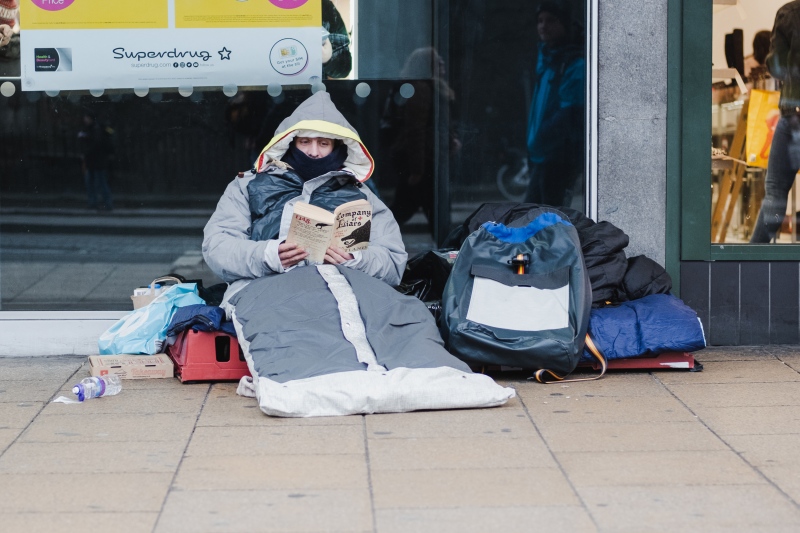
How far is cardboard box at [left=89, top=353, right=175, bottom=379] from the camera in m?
5.29

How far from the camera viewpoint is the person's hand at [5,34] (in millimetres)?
5918

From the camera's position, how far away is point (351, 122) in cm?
616

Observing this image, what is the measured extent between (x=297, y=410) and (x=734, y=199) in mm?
3026

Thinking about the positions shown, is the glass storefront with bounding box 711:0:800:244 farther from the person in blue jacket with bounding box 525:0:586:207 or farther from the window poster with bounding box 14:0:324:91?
the window poster with bounding box 14:0:324:91

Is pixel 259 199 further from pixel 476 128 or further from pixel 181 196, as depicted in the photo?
pixel 476 128

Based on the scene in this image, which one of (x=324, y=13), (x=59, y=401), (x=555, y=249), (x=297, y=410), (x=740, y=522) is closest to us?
(x=740, y=522)

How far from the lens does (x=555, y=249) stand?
529 cm

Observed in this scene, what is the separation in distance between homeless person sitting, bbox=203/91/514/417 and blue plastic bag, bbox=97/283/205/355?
14.5 inches

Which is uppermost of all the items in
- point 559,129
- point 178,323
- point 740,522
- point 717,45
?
point 717,45

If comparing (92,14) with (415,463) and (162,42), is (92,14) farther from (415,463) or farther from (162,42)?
(415,463)

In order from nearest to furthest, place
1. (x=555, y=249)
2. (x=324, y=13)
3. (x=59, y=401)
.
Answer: (x=59, y=401) → (x=555, y=249) → (x=324, y=13)

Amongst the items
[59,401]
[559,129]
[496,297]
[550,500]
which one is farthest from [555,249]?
[59,401]

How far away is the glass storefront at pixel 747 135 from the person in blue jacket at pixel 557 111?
73cm

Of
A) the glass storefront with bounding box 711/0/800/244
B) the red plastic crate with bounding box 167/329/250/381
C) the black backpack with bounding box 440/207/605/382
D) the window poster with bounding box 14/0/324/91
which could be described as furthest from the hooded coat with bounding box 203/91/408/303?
the glass storefront with bounding box 711/0/800/244
